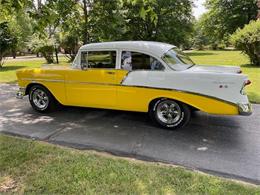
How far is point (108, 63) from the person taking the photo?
18.0 ft

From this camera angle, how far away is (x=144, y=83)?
5.07 metres

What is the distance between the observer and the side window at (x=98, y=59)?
5453mm

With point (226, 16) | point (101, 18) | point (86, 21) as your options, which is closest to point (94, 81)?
point (101, 18)

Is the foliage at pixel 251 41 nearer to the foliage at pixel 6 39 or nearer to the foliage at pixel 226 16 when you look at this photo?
the foliage at pixel 6 39

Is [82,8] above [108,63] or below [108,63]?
above

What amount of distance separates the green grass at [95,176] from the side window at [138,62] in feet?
6.69

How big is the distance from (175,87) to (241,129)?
1.60m

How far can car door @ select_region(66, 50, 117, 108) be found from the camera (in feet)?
17.7

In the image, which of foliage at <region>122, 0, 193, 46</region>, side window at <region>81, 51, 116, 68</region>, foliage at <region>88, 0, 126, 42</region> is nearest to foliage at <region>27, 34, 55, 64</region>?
foliage at <region>88, 0, 126, 42</region>

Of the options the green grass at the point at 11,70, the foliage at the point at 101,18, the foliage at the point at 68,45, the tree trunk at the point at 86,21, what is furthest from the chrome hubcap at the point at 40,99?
the foliage at the point at 68,45

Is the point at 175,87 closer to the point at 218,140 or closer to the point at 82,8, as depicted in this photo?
the point at 218,140

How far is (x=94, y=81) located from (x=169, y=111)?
5.68ft

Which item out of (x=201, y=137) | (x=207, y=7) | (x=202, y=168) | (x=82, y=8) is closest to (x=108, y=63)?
(x=201, y=137)

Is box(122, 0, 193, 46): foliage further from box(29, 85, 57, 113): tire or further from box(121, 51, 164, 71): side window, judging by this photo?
box(121, 51, 164, 71): side window
